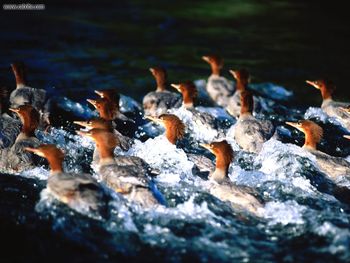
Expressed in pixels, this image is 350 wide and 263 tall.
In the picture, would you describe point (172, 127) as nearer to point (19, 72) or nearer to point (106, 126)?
point (106, 126)

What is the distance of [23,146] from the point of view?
9102 millimetres

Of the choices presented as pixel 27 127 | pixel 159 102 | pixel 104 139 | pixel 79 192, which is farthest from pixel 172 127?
pixel 79 192

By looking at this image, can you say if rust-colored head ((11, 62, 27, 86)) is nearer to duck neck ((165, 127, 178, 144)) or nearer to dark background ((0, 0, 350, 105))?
dark background ((0, 0, 350, 105))

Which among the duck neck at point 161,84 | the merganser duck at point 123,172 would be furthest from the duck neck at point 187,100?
the merganser duck at point 123,172

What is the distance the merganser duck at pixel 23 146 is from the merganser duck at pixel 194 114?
316 cm

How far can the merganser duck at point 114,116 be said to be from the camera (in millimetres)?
10617

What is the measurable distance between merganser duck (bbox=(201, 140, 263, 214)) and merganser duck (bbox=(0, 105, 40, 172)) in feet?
9.24

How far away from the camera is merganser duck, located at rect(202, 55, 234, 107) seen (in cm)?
1355

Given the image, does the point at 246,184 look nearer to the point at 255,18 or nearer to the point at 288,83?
the point at 288,83

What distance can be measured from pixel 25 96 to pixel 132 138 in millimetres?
2521

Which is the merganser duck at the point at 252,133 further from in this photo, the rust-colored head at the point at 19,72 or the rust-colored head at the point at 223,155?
the rust-colored head at the point at 19,72

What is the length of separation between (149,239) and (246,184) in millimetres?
2379

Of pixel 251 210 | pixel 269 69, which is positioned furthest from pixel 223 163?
pixel 269 69

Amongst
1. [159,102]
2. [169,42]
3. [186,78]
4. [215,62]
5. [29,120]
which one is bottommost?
[29,120]
